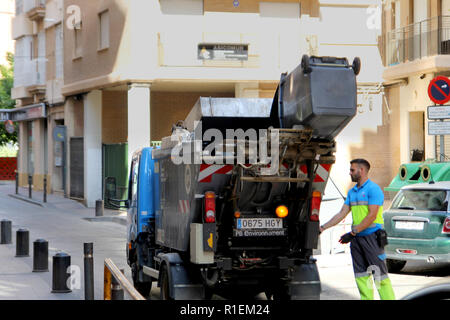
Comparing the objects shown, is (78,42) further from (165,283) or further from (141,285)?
(165,283)

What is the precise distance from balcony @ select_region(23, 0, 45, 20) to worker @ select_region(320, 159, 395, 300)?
30.9m

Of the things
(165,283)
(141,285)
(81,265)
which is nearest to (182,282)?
(165,283)

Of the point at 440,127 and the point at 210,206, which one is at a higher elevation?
the point at 440,127

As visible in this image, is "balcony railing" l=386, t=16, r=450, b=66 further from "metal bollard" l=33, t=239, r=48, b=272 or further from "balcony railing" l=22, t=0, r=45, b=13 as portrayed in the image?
"balcony railing" l=22, t=0, r=45, b=13

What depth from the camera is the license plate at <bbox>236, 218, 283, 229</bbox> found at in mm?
9305

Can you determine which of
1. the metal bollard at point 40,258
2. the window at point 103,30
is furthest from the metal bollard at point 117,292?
the window at point 103,30

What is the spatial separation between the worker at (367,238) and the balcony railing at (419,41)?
16081 mm

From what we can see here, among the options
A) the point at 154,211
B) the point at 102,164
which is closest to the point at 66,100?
the point at 102,164

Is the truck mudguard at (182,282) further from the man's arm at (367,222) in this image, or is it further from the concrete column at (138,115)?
the concrete column at (138,115)

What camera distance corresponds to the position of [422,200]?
13.5 metres

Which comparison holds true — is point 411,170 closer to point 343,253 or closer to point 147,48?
point 343,253

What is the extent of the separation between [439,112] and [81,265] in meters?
7.41

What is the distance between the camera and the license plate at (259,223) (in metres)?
9.30

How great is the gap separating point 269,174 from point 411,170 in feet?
21.5
